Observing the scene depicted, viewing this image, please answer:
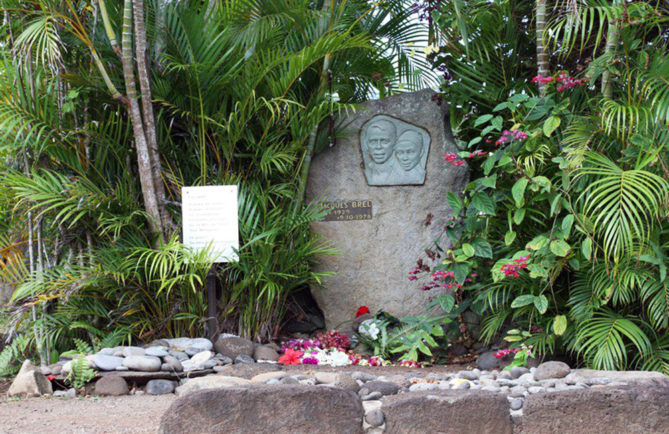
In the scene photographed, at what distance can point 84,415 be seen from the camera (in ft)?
11.2

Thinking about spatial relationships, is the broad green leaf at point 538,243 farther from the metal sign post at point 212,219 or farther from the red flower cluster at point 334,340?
the metal sign post at point 212,219

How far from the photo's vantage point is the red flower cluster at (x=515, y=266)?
4145mm

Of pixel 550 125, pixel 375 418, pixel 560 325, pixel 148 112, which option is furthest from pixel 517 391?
pixel 148 112

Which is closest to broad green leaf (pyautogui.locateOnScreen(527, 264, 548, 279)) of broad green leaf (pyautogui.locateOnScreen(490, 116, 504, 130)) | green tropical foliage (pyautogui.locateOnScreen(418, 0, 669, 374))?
green tropical foliage (pyautogui.locateOnScreen(418, 0, 669, 374))

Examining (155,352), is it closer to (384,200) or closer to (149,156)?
(149,156)

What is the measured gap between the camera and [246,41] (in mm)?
5227

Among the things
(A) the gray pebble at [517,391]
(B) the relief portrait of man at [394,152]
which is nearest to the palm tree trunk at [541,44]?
(B) the relief portrait of man at [394,152]

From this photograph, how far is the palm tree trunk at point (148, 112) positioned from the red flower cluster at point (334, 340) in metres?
1.39

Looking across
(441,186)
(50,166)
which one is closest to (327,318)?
(441,186)

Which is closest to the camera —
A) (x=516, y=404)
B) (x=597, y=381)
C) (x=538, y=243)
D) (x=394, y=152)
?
(x=516, y=404)

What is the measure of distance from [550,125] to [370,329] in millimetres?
1918

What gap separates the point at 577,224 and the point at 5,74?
3.98m

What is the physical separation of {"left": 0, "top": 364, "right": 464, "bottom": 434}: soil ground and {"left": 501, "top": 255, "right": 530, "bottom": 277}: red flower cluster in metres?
0.82

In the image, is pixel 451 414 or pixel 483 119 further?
pixel 483 119
